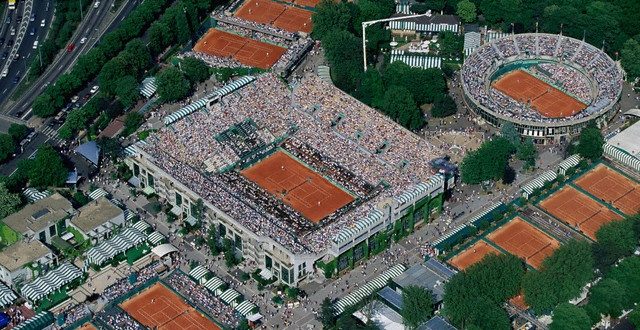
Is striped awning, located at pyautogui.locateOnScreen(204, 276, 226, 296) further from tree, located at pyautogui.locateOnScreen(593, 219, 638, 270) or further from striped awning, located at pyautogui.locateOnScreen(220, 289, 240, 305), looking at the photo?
tree, located at pyautogui.locateOnScreen(593, 219, 638, 270)

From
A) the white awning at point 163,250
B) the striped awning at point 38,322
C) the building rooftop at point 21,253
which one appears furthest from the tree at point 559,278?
the building rooftop at point 21,253

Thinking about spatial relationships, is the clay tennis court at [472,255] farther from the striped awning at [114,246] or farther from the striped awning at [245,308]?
the striped awning at [114,246]

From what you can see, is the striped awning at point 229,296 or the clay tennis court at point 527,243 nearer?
the striped awning at point 229,296

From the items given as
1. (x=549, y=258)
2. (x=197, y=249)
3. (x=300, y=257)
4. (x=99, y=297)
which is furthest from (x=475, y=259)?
(x=99, y=297)

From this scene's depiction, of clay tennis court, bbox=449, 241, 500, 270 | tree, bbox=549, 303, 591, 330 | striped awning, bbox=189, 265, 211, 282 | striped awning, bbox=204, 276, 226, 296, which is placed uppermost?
striped awning, bbox=189, 265, 211, 282

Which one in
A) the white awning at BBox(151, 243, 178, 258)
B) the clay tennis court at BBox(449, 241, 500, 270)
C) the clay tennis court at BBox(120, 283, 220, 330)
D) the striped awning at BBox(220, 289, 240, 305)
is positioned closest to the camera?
the clay tennis court at BBox(120, 283, 220, 330)

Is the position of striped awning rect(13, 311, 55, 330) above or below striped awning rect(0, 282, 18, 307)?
below

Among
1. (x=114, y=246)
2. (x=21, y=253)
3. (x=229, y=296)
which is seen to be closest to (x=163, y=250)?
(x=114, y=246)

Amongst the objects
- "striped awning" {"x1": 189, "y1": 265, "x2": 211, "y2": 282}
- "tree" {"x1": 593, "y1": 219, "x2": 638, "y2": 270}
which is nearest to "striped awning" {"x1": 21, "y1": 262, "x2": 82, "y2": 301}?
"striped awning" {"x1": 189, "y1": 265, "x2": 211, "y2": 282}
